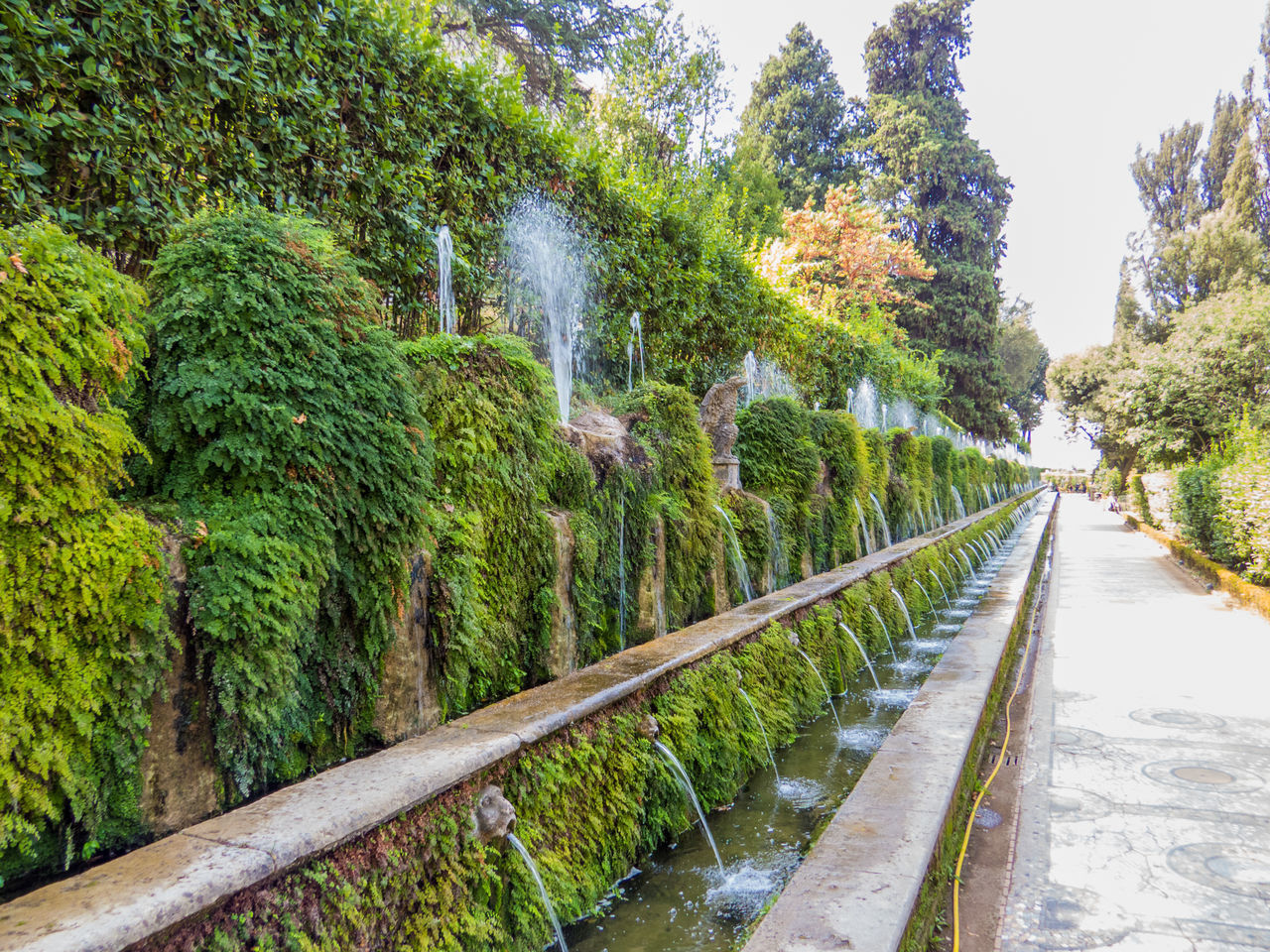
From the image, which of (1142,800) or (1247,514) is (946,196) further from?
(1142,800)

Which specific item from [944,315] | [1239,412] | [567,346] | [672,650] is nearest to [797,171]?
[944,315]

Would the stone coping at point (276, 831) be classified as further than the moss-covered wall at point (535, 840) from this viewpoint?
No

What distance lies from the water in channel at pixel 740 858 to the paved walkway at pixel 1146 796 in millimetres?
972

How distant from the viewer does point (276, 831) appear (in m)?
1.98

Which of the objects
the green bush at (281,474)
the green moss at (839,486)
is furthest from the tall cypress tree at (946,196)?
the green bush at (281,474)

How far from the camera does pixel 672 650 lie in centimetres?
425

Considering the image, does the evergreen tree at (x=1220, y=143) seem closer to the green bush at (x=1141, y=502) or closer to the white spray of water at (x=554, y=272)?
the green bush at (x=1141, y=502)

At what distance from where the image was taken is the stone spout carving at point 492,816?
2.54m

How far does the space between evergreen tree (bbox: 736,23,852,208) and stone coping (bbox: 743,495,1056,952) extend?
3244cm

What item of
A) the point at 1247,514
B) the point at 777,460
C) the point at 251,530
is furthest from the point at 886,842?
the point at 1247,514

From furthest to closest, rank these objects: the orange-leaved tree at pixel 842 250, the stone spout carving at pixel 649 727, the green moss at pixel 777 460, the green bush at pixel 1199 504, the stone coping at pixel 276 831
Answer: the orange-leaved tree at pixel 842 250
the green bush at pixel 1199 504
the green moss at pixel 777 460
the stone spout carving at pixel 649 727
the stone coping at pixel 276 831

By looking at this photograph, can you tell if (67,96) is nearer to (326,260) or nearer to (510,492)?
(326,260)

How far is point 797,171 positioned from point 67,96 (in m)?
33.3

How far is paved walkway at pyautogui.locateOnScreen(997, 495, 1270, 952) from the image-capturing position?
2742mm
